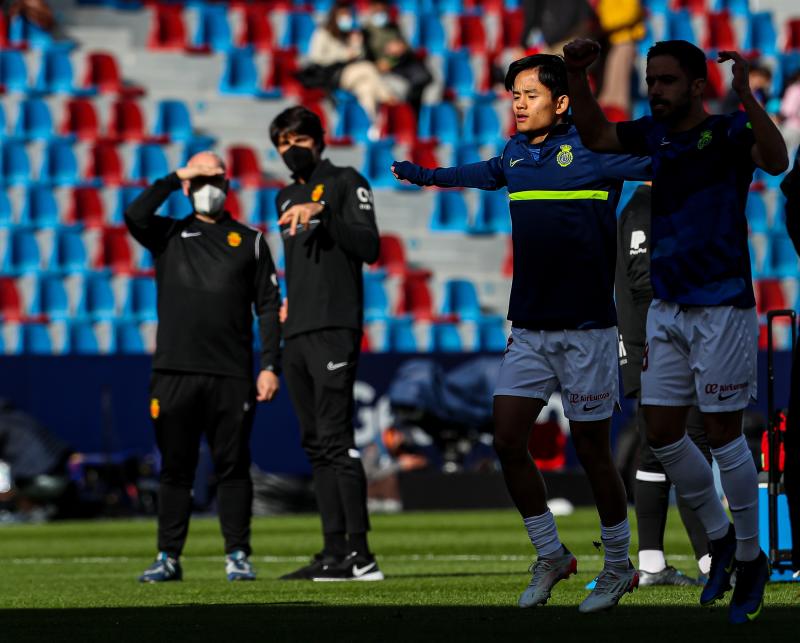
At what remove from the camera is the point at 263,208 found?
1994 centimetres

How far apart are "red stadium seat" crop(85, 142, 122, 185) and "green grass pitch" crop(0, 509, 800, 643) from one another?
8.69 m

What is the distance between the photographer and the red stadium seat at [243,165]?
20.5 meters

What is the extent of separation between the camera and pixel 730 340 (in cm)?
542

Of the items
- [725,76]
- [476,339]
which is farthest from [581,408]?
[725,76]

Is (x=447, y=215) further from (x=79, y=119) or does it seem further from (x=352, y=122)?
(x=79, y=119)

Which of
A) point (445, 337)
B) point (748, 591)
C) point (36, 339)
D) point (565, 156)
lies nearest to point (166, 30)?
point (36, 339)

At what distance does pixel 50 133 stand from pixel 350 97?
385 centimetres

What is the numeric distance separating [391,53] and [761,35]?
18.8 ft

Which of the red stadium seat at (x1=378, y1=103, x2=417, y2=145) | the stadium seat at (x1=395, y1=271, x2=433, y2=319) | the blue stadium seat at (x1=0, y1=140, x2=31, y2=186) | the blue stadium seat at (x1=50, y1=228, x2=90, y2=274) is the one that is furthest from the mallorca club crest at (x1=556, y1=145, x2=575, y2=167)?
the red stadium seat at (x1=378, y1=103, x2=417, y2=145)

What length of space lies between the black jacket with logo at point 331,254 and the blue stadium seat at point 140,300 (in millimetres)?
10533

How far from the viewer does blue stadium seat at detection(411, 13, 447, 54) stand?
2275 cm

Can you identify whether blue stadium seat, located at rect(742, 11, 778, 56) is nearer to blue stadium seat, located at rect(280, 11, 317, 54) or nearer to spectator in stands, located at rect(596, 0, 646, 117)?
spectator in stands, located at rect(596, 0, 646, 117)

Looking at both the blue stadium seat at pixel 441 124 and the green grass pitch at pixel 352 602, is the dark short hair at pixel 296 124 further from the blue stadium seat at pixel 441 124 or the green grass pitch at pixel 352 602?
the blue stadium seat at pixel 441 124

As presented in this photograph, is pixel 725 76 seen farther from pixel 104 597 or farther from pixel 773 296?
pixel 104 597
